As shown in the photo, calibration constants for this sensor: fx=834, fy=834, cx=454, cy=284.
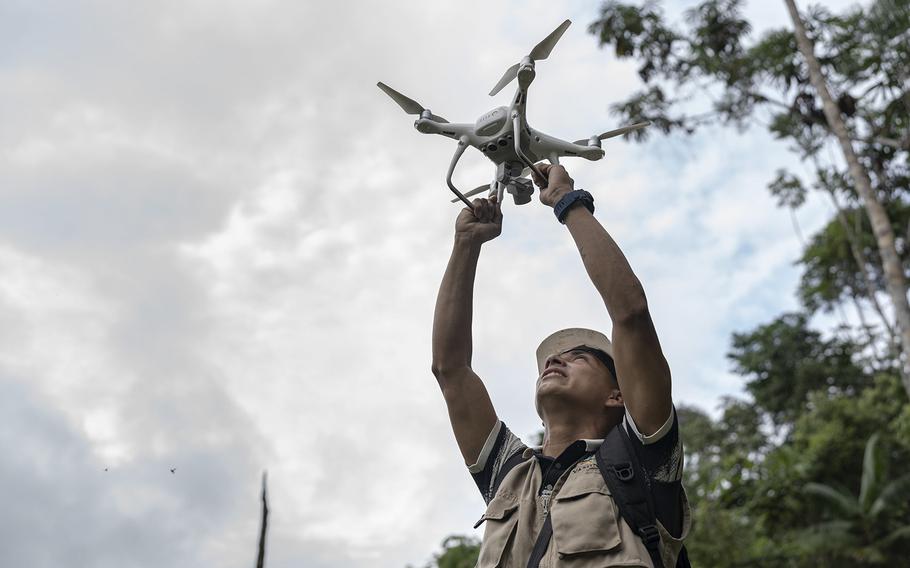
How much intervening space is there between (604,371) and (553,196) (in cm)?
64

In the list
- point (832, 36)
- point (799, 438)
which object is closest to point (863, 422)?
point (799, 438)

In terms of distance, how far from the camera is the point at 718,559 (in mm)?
15570

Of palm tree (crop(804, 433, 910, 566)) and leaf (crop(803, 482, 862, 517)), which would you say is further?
leaf (crop(803, 482, 862, 517))

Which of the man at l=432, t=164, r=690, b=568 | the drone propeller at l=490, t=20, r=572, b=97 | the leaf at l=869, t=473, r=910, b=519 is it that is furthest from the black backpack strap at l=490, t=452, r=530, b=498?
the leaf at l=869, t=473, r=910, b=519

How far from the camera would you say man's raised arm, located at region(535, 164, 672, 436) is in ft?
7.95

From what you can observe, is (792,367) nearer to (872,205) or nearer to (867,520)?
(867,520)

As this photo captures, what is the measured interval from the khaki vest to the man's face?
232mm

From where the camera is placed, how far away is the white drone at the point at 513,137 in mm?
2898

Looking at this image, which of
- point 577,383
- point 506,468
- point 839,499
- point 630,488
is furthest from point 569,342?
point 839,499

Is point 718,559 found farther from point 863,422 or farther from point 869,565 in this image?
Result: point 863,422

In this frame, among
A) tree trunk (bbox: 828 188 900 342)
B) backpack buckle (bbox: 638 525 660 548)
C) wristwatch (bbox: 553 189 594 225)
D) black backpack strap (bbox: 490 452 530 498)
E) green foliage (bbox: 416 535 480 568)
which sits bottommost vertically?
backpack buckle (bbox: 638 525 660 548)

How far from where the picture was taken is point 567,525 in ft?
7.66

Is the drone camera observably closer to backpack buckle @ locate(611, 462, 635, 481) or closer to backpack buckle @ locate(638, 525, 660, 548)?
backpack buckle @ locate(611, 462, 635, 481)

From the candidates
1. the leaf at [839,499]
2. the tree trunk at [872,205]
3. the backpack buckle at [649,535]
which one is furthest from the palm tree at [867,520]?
the backpack buckle at [649,535]
